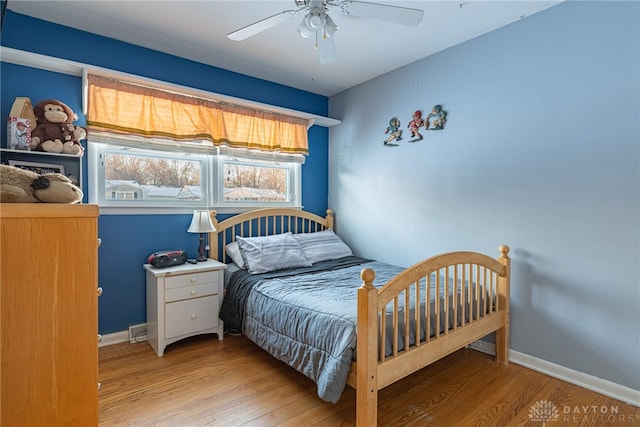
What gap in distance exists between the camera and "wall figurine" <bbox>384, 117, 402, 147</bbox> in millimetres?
3234

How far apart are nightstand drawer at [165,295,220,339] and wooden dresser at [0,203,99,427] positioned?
1550mm

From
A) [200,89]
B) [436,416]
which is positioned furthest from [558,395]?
[200,89]

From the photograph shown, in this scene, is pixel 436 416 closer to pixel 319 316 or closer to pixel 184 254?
pixel 319 316

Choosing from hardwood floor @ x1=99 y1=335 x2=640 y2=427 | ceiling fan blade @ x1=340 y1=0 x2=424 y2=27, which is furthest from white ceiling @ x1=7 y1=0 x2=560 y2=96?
hardwood floor @ x1=99 y1=335 x2=640 y2=427

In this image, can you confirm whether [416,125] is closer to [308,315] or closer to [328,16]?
[328,16]

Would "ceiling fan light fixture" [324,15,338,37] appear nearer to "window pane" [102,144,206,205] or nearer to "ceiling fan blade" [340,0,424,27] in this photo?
"ceiling fan blade" [340,0,424,27]

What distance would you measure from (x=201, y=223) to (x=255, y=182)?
0.89m

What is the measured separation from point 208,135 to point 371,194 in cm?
174

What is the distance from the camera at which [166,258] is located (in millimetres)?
2668

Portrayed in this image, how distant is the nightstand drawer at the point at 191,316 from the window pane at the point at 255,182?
107cm

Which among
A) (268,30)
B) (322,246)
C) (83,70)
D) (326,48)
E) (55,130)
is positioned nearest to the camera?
(326,48)

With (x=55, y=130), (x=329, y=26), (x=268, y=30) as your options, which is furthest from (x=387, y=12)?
(x=55, y=130)

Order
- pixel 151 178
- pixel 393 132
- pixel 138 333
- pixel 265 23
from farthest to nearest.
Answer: pixel 393 132 → pixel 151 178 → pixel 138 333 → pixel 265 23

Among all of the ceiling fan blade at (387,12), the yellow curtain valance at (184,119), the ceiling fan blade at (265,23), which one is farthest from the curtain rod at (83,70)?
the ceiling fan blade at (387,12)
